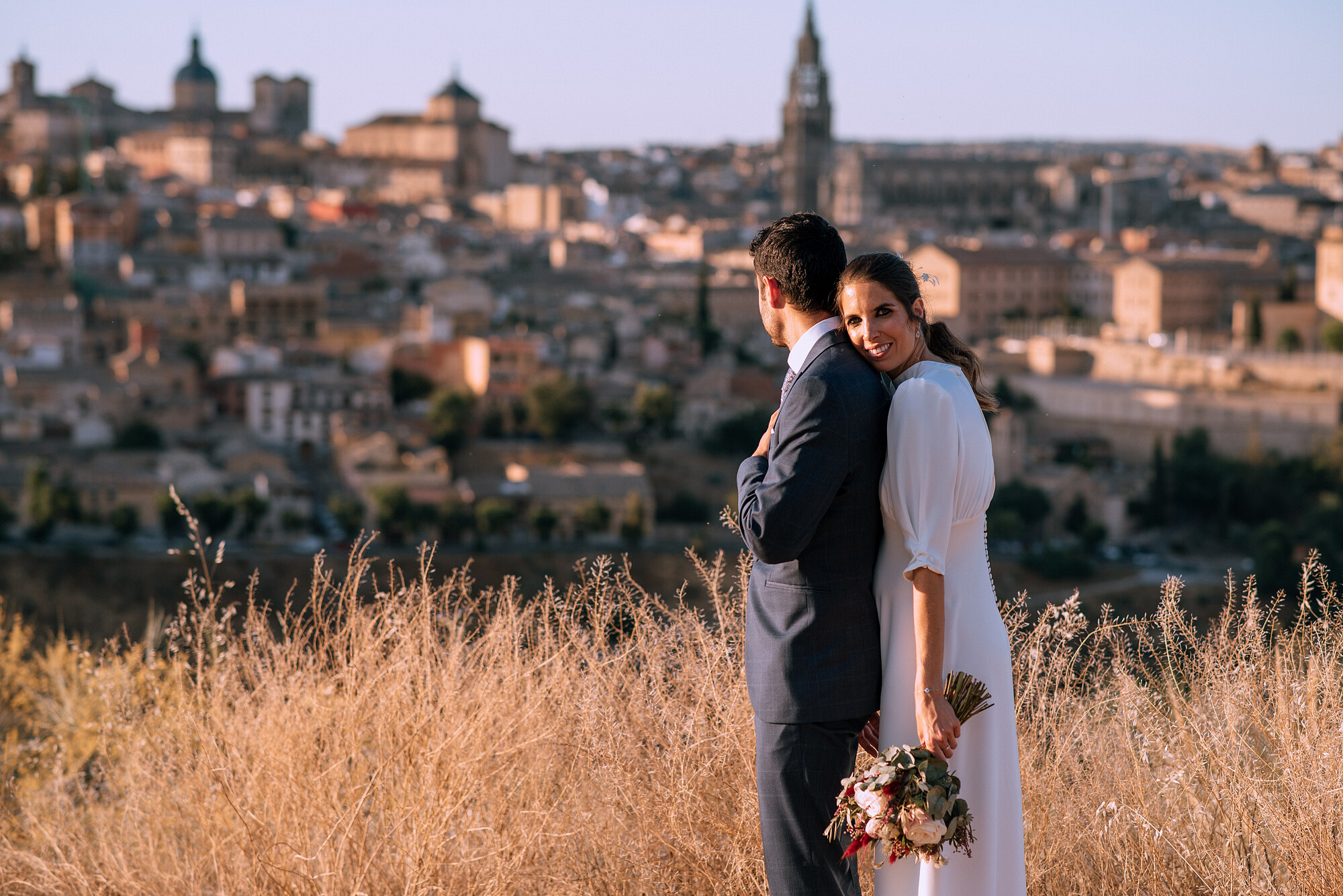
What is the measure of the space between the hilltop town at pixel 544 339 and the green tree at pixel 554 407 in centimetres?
4

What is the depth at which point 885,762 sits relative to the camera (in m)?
1.66

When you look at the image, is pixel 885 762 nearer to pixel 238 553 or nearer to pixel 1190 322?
pixel 238 553

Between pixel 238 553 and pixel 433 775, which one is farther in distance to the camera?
pixel 238 553

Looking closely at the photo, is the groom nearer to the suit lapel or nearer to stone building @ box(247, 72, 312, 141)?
the suit lapel

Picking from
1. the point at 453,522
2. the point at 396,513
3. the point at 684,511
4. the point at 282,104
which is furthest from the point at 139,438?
the point at 282,104

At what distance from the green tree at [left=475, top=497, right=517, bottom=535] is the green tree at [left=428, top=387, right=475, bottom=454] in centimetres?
280

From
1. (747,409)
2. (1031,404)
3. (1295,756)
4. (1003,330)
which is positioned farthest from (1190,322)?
(1295,756)

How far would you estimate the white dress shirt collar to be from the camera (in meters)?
1.75

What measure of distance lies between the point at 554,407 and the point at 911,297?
20.1 metres

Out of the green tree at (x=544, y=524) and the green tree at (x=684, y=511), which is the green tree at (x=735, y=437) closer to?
the green tree at (x=684, y=511)

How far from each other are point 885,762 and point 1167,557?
18.2 metres

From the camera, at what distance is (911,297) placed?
171cm

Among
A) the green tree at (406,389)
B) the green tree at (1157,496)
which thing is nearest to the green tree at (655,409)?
the green tree at (406,389)

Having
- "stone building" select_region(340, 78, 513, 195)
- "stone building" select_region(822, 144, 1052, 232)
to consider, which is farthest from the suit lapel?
"stone building" select_region(340, 78, 513, 195)
